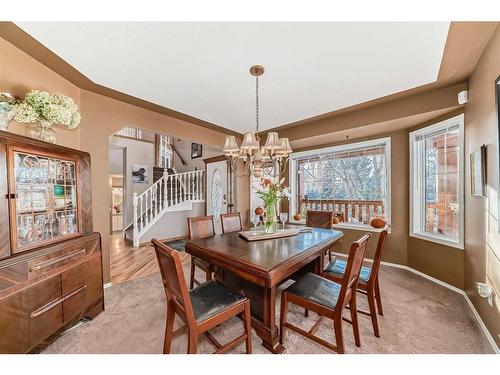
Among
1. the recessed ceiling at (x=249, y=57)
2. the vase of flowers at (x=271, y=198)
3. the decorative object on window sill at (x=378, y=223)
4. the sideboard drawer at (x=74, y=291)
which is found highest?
the recessed ceiling at (x=249, y=57)

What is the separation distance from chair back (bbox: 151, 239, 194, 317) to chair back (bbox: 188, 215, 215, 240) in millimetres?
973

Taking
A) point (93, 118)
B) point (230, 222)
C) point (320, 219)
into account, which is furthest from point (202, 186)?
point (320, 219)

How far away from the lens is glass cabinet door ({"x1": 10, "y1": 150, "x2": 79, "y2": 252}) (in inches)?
58.6

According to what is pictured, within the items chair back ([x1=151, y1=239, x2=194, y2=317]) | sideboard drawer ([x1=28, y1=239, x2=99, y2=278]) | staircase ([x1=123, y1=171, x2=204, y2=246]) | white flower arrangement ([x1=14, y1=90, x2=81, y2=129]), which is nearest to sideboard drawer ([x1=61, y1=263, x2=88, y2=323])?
sideboard drawer ([x1=28, y1=239, x2=99, y2=278])

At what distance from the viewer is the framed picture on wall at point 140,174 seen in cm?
639

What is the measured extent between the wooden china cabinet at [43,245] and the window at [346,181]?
11.8 feet

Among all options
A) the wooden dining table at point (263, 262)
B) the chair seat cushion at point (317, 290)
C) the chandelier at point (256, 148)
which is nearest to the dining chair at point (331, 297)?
the chair seat cushion at point (317, 290)

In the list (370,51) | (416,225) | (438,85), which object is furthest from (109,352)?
(438,85)

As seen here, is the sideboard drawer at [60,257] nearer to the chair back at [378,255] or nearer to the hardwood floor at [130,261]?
the hardwood floor at [130,261]

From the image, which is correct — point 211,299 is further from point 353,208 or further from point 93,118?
point 353,208

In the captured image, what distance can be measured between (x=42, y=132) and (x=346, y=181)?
169 inches

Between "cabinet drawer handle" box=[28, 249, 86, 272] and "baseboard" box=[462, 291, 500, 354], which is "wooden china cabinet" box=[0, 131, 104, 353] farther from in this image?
"baseboard" box=[462, 291, 500, 354]

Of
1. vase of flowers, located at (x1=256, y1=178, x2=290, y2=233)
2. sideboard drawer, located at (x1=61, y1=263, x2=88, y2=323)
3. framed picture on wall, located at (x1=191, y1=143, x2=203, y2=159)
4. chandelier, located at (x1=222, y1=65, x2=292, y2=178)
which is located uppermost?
framed picture on wall, located at (x1=191, y1=143, x2=203, y2=159)
